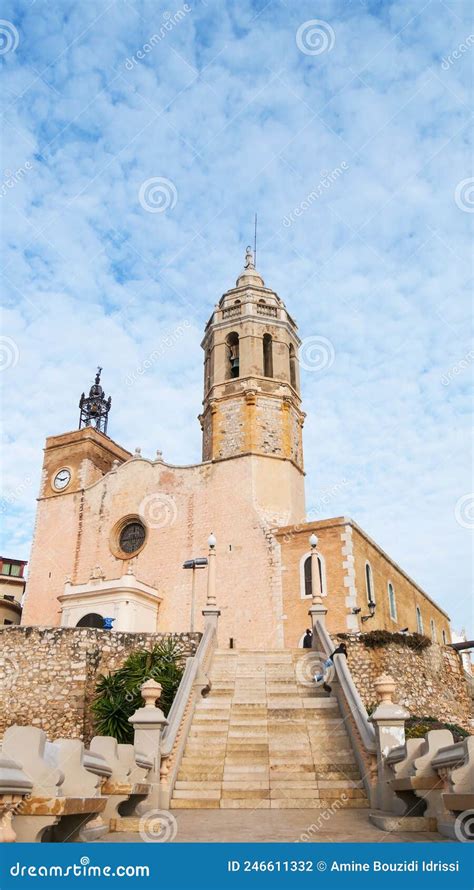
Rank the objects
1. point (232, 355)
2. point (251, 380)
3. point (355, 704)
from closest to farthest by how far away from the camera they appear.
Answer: point (355, 704) → point (251, 380) → point (232, 355)

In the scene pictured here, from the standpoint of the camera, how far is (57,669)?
16484 millimetres

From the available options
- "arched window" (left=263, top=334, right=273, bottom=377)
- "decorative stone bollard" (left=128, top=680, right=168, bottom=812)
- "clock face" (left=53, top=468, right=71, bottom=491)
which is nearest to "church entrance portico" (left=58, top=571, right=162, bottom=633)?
"clock face" (left=53, top=468, right=71, bottom=491)

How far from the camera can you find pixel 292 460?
25844 millimetres

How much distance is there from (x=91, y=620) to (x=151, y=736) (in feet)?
51.4

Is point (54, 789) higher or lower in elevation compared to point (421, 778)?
higher

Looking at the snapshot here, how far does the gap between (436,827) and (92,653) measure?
11.7 meters

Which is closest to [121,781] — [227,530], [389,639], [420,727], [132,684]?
[132,684]

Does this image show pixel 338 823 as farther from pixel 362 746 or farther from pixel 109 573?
pixel 109 573

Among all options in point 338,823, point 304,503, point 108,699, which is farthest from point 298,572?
point 338,823

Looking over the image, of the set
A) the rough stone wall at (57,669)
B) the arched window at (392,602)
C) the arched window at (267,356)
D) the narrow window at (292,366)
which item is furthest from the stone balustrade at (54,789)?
the narrow window at (292,366)

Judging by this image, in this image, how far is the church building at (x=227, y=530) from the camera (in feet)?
73.0

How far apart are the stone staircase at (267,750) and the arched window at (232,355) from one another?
1626cm

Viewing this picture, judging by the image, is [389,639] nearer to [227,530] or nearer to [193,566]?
[193,566]

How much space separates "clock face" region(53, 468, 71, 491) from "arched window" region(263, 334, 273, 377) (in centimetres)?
1014
